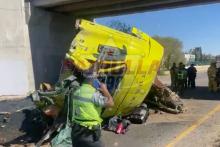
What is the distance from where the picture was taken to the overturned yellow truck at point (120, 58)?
10125 mm

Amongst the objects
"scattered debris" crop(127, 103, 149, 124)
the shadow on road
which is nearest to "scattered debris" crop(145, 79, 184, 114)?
"scattered debris" crop(127, 103, 149, 124)

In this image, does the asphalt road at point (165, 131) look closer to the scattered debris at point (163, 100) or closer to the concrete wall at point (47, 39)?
the scattered debris at point (163, 100)

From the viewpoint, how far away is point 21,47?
78.3 ft

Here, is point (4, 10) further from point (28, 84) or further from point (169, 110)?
point (169, 110)

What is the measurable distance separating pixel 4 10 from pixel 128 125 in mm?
14282

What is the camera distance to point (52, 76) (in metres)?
26.4

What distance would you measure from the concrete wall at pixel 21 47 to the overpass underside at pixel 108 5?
41.9 inches

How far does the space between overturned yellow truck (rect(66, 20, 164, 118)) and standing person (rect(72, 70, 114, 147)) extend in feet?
13.5

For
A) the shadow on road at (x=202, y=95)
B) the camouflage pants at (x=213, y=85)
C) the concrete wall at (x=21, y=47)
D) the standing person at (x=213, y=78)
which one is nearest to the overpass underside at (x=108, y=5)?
the concrete wall at (x=21, y=47)

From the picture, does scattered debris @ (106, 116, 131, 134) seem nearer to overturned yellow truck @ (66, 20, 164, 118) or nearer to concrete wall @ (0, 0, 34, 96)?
overturned yellow truck @ (66, 20, 164, 118)

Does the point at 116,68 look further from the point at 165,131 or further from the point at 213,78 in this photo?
the point at 213,78

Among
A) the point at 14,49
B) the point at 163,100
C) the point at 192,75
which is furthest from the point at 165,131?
the point at 192,75

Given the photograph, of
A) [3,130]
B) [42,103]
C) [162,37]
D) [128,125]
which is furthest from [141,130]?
[162,37]

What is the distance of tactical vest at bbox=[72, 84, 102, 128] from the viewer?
16.8 feet
